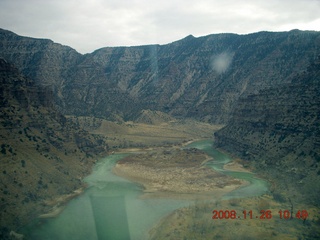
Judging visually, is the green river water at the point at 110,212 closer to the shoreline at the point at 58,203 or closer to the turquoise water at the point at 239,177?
the turquoise water at the point at 239,177

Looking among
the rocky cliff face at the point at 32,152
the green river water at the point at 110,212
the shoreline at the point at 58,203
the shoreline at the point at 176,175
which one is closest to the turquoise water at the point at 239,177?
the green river water at the point at 110,212

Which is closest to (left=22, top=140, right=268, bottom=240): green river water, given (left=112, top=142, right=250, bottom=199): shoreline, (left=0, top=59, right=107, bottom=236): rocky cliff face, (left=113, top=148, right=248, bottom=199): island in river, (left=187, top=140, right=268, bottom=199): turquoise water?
(left=187, top=140, right=268, bottom=199): turquoise water

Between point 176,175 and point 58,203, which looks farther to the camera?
point 176,175

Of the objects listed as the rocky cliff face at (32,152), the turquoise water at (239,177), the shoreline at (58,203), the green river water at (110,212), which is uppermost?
the rocky cliff face at (32,152)

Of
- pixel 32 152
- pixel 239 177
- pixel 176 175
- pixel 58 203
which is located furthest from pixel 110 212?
pixel 239 177

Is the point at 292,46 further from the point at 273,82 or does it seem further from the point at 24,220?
the point at 24,220

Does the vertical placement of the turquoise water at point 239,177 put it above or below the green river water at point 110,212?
below

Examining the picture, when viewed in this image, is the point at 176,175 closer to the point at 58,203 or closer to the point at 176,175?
the point at 176,175
